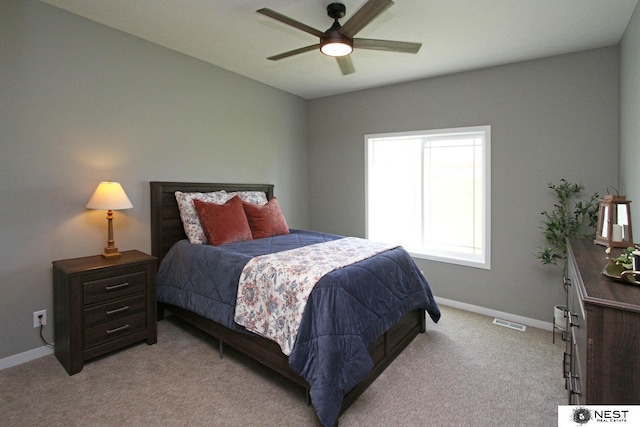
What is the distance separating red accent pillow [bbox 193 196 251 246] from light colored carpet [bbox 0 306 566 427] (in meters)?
0.92

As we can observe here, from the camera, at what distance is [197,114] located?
3.41 m

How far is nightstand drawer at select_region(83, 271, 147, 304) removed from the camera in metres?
2.31

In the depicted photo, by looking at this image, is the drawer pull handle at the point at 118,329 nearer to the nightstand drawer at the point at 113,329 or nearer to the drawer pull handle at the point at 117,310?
the nightstand drawer at the point at 113,329

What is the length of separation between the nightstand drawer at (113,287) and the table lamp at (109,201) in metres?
0.27

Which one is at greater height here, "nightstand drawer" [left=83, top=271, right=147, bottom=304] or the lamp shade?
the lamp shade

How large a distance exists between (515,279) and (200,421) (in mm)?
3080

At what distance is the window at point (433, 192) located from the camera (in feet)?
11.6

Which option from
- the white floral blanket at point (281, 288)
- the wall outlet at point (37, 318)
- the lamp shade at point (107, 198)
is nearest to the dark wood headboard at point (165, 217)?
the lamp shade at point (107, 198)

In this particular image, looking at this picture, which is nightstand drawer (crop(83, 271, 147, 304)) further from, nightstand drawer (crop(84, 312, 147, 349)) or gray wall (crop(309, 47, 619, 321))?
gray wall (crop(309, 47, 619, 321))

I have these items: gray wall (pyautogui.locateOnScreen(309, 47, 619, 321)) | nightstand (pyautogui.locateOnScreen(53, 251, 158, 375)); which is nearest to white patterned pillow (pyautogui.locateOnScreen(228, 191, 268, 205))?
nightstand (pyautogui.locateOnScreen(53, 251, 158, 375))

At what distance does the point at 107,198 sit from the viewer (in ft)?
8.15

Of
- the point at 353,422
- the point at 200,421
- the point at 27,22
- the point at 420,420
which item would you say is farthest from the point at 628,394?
the point at 27,22

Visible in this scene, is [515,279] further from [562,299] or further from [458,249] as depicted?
[458,249]

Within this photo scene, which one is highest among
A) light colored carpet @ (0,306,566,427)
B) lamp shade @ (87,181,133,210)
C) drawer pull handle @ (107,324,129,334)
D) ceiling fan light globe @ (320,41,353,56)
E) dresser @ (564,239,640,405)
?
ceiling fan light globe @ (320,41,353,56)
